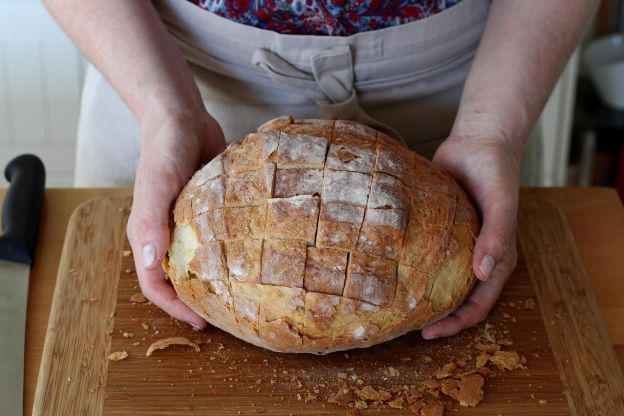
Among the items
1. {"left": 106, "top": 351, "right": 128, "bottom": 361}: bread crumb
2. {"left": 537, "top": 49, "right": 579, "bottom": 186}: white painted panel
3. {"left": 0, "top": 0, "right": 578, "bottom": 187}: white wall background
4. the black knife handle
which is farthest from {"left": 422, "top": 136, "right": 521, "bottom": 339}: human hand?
{"left": 0, "top": 0, "right": 578, "bottom": 187}: white wall background

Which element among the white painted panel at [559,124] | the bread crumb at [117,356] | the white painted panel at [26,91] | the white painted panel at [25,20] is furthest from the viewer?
the white painted panel at [26,91]

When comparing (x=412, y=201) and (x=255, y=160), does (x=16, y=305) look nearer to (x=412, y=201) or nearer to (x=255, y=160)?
(x=255, y=160)

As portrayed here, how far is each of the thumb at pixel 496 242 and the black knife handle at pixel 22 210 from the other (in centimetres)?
85

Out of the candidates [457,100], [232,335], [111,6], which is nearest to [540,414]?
[232,335]

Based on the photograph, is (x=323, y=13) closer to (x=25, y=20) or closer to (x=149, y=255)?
(x=149, y=255)

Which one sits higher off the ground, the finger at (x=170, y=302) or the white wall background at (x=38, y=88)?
the finger at (x=170, y=302)

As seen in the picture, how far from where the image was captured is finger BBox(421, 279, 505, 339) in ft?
4.51

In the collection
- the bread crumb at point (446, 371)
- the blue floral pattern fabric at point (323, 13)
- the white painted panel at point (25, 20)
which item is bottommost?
the white painted panel at point (25, 20)

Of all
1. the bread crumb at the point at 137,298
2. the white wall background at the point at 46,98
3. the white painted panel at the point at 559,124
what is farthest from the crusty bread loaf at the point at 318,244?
the white wall background at the point at 46,98

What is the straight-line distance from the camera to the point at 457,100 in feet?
5.96

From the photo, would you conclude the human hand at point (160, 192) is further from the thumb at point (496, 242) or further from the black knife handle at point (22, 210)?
the thumb at point (496, 242)

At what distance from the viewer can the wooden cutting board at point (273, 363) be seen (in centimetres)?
127

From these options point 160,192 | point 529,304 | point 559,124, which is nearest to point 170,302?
point 160,192

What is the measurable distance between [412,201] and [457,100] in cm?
57
